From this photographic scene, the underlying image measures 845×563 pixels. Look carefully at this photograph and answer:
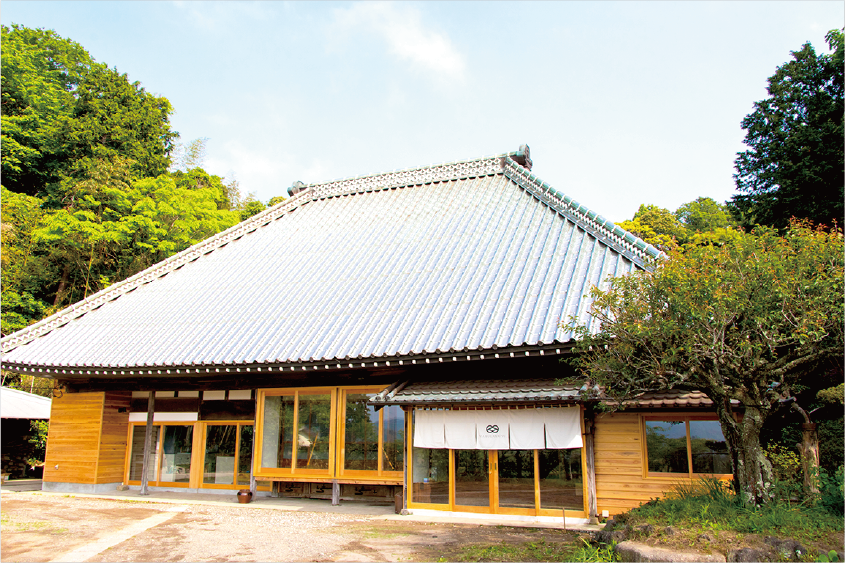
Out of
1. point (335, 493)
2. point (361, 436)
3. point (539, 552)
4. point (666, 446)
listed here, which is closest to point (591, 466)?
point (666, 446)

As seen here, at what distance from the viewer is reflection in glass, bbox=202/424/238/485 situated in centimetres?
1423

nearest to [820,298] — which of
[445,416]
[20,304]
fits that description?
[445,416]

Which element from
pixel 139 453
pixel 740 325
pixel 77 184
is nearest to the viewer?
pixel 740 325

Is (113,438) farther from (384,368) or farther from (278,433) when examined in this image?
(384,368)

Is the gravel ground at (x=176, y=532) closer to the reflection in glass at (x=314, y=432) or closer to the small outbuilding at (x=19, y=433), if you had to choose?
the reflection in glass at (x=314, y=432)

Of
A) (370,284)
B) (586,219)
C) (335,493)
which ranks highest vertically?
(586,219)

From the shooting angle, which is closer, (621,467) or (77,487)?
(621,467)

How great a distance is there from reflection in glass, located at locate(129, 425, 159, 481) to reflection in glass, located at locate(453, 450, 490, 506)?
29.0ft

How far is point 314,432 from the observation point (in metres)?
12.8

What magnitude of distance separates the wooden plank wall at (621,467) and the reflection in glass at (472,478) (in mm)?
2063

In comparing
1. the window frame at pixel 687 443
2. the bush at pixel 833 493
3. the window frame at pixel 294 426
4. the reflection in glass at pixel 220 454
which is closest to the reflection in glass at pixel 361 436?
the window frame at pixel 294 426

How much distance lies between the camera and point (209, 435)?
14.5 meters

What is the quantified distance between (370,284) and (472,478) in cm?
553

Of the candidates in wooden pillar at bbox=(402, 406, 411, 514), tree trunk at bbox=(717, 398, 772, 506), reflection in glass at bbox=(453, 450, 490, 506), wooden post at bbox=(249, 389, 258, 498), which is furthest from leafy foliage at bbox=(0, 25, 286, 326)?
tree trunk at bbox=(717, 398, 772, 506)
